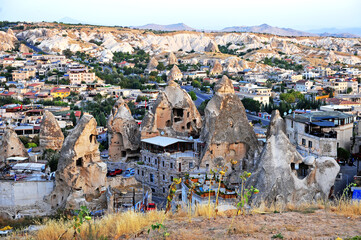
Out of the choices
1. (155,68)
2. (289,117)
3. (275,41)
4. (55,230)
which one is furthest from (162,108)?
(275,41)

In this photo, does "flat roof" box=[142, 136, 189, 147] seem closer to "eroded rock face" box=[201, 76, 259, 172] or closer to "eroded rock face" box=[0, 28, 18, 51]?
"eroded rock face" box=[201, 76, 259, 172]

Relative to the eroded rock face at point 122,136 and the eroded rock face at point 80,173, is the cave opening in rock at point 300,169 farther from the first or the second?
the eroded rock face at point 122,136

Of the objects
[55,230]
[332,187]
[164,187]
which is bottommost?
[164,187]

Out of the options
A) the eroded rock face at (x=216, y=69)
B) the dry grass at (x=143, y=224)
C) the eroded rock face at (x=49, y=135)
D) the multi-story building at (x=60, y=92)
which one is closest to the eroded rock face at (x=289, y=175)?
the dry grass at (x=143, y=224)

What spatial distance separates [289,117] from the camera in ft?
83.7

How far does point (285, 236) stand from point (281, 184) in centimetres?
914

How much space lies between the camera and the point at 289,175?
59.2 ft

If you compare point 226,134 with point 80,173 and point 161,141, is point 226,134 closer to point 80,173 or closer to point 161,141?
point 161,141

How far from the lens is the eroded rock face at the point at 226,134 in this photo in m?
23.4

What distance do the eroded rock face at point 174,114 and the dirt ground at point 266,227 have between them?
56.5 feet

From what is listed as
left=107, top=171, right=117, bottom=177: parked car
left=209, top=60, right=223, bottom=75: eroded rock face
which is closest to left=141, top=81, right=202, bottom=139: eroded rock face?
left=107, top=171, right=117, bottom=177: parked car

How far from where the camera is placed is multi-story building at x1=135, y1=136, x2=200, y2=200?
23828 mm

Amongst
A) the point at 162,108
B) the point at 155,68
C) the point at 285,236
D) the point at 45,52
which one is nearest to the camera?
the point at 285,236

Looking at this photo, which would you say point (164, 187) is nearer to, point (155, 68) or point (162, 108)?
point (162, 108)
